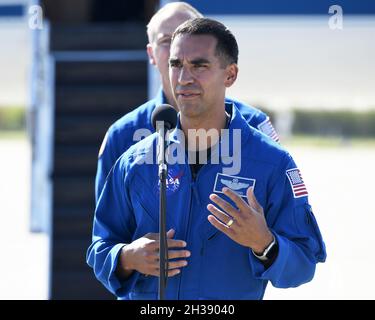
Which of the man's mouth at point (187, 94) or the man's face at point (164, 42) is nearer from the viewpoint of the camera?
the man's mouth at point (187, 94)

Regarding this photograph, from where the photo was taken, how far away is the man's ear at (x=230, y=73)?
2607 mm

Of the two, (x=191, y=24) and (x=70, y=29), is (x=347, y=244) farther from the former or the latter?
(x=191, y=24)

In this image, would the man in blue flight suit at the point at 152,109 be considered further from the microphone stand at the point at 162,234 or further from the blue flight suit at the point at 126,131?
the microphone stand at the point at 162,234

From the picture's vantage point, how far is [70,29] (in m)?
5.76

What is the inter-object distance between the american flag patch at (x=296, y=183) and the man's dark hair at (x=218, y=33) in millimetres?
407

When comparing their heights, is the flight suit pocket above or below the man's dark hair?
below

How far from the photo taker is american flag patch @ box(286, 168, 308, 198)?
2.48 meters

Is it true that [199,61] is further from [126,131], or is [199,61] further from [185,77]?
[126,131]

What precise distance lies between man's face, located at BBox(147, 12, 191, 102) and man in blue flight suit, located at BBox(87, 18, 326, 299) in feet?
2.34

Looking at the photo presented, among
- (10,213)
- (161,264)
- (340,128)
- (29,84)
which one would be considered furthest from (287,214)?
(340,128)

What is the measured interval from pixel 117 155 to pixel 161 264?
42.7 inches

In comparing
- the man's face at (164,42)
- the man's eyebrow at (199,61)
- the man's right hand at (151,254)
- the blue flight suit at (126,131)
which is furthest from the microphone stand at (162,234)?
the man's face at (164,42)

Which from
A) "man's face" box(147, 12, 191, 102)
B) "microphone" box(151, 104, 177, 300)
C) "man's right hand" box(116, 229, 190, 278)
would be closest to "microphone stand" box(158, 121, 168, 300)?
"microphone" box(151, 104, 177, 300)

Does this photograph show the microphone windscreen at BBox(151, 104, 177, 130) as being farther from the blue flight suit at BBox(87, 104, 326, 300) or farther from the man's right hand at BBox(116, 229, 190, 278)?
the man's right hand at BBox(116, 229, 190, 278)
